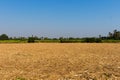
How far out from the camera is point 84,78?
8656 millimetres

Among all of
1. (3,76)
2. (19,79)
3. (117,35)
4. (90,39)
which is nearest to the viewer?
(19,79)

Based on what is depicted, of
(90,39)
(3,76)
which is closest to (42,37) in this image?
(90,39)

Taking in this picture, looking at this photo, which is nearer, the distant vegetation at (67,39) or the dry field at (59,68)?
the dry field at (59,68)

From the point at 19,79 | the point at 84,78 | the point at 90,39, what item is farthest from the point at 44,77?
the point at 90,39

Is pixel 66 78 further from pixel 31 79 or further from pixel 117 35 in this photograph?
pixel 117 35

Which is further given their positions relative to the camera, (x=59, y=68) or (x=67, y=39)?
(x=67, y=39)

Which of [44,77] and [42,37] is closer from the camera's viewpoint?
[44,77]

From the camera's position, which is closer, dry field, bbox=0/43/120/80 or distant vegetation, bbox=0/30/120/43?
dry field, bbox=0/43/120/80

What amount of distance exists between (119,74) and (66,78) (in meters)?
2.45

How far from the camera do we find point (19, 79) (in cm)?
855

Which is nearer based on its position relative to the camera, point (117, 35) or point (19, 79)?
point (19, 79)

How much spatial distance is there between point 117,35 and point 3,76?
3830 inches

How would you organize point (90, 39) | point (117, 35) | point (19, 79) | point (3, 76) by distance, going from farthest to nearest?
point (117, 35) < point (90, 39) < point (3, 76) < point (19, 79)

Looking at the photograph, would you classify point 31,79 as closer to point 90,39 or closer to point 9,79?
point 9,79
